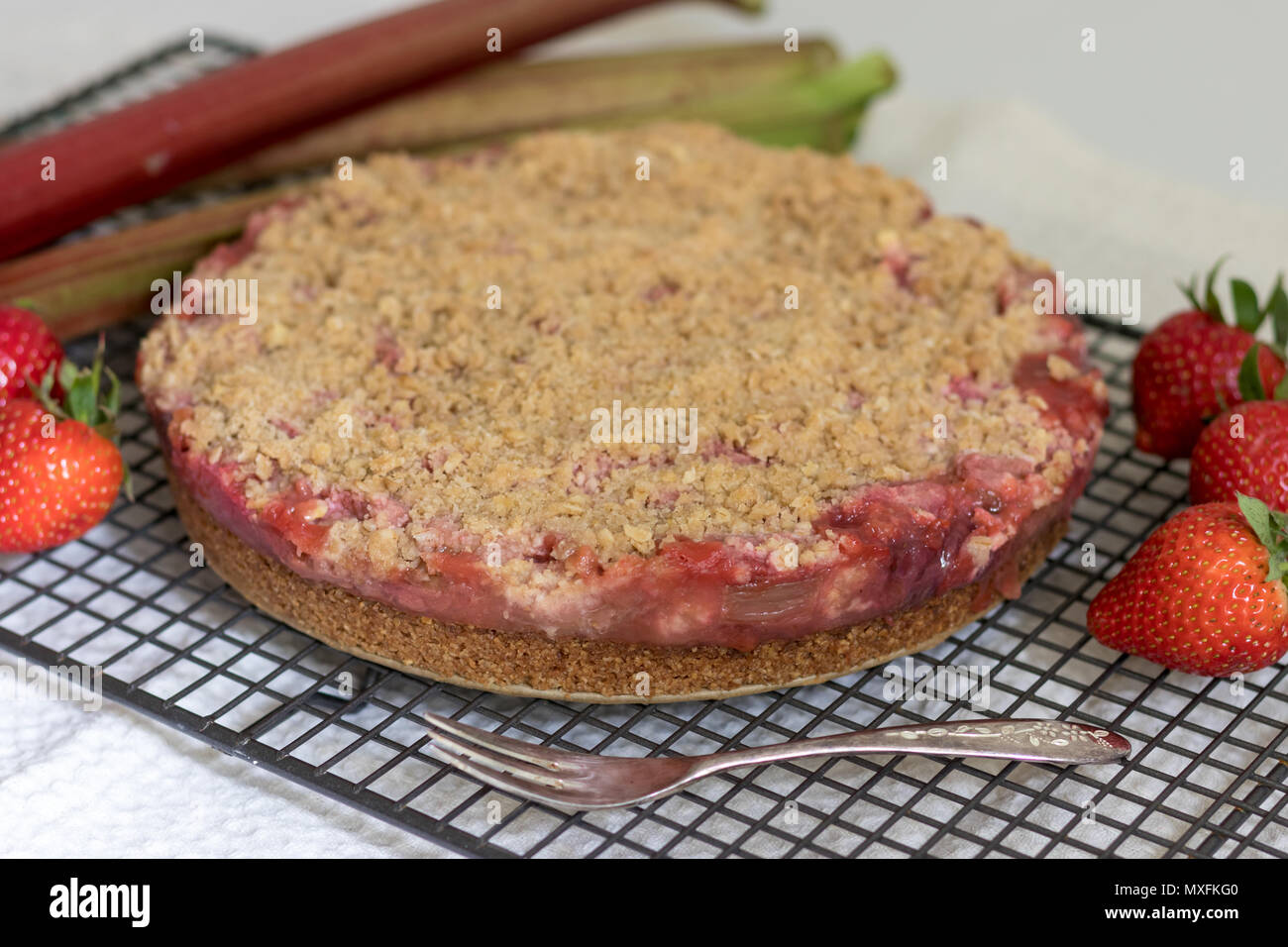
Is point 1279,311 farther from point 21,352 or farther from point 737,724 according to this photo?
point 21,352

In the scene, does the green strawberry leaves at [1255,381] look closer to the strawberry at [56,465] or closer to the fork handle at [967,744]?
the fork handle at [967,744]

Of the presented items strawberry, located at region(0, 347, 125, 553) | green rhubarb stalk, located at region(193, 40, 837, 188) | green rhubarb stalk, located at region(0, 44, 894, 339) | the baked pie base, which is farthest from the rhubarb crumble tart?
green rhubarb stalk, located at region(193, 40, 837, 188)

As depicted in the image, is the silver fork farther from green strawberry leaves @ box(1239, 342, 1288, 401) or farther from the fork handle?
green strawberry leaves @ box(1239, 342, 1288, 401)

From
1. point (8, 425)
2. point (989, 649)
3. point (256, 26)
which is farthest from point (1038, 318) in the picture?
point (256, 26)

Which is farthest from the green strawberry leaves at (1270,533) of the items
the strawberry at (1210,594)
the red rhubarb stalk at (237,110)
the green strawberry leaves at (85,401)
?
the red rhubarb stalk at (237,110)
